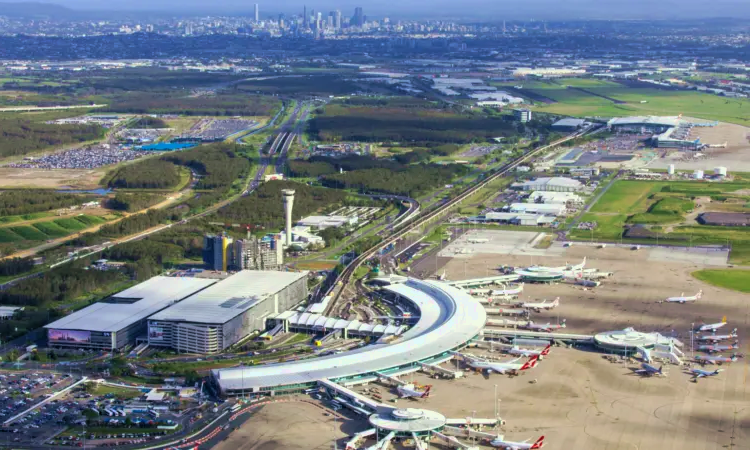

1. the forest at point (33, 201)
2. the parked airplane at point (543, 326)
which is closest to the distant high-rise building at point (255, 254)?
the parked airplane at point (543, 326)

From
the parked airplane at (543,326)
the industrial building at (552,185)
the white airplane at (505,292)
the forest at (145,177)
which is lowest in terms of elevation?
the forest at (145,177)

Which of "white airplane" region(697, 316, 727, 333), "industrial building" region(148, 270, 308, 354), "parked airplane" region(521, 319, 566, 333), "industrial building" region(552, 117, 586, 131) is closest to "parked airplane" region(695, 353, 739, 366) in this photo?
"white airplane" region(697, 316, 727, 333)

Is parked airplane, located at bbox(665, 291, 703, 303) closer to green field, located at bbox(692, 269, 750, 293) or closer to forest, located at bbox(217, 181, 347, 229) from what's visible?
green field, located at bbox(692, 269, 750, 293)

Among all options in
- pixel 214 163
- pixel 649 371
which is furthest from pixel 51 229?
pixel 649 371

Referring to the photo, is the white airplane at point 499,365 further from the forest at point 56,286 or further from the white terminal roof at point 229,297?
the forest at point 56,286

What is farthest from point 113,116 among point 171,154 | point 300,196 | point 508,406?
point 508,406
